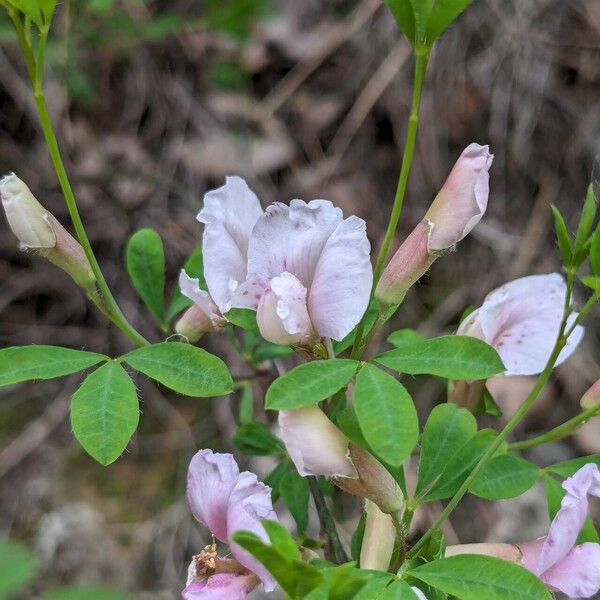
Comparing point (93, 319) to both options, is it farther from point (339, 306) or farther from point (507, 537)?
point (339, 306)

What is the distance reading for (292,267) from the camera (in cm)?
90

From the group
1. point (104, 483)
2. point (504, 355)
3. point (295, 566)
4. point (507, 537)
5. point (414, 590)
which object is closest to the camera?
point (295, 566)

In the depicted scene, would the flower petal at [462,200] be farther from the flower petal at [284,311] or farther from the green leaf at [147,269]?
the green leaf at [147,269]

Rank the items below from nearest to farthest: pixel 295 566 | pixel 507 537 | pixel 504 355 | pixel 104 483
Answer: pixel 295 566 < pixel 504 355 < pixel 507 537 < pixel 104 483

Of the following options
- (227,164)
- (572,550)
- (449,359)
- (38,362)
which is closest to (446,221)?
(449,359)

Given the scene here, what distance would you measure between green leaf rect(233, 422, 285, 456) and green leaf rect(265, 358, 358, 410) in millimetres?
424

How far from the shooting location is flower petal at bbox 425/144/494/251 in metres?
0.85

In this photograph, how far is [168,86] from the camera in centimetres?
272

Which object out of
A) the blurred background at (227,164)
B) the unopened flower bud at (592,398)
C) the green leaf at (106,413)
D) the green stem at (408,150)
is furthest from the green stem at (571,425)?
the blurred background at (227,164)

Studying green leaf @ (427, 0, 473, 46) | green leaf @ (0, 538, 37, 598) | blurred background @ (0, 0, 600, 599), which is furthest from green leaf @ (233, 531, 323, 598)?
blurred background @ (0, 0, 600, 599)

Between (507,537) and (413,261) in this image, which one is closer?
(413,261)

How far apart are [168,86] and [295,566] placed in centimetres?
228

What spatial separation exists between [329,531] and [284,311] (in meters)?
0.40

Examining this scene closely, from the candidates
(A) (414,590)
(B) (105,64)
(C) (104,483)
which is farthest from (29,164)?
(A) (414,590)
